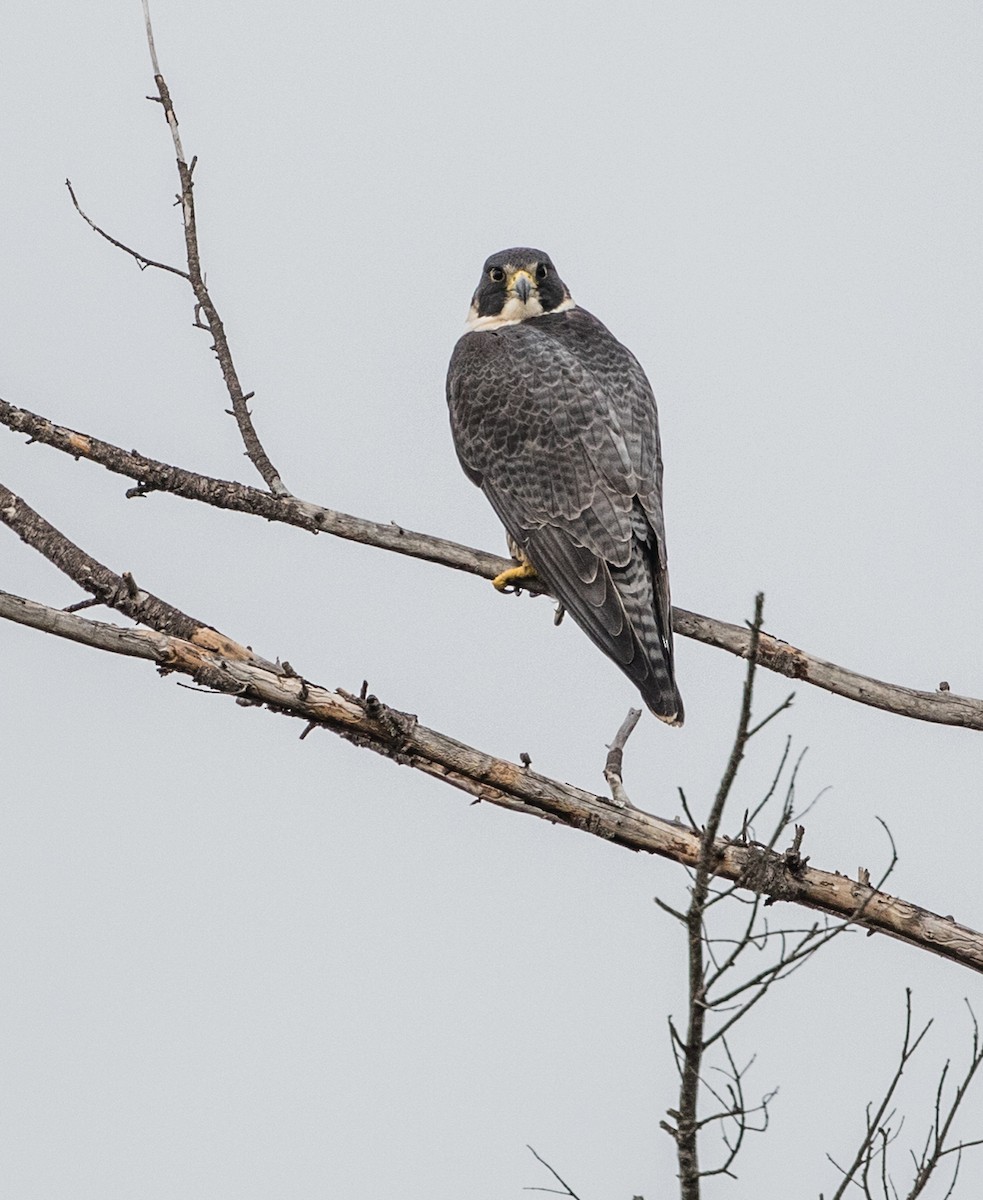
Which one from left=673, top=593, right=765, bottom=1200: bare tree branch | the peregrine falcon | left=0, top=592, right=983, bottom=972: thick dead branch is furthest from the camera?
the peregrine falcon

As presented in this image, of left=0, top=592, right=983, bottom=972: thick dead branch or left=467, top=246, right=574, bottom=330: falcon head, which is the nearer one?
left=0, top=592, right=983, bottom=972: thick dead branch

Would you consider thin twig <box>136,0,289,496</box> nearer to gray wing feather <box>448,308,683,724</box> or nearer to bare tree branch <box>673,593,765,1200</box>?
gray wing feather <box>448,308,683,724</box>

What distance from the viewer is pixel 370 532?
5605mm

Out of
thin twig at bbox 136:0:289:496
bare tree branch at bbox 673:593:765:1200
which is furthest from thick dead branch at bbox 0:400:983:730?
bare tree branch at bbox 673:593:765:1200

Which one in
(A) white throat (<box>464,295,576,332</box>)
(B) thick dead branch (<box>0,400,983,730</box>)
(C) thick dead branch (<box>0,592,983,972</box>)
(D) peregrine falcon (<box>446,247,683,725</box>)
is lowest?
(C) thick dead branch (<box>0,592,983,972</box>)

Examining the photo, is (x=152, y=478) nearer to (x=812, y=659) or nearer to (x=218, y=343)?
(x=218, y=343)

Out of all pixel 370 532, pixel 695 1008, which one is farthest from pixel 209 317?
pixel 695 1008

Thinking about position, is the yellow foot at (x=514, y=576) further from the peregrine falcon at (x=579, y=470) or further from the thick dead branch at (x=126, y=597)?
the thick dead branch at (x=126, y=597)

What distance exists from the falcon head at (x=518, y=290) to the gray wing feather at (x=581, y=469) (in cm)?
34

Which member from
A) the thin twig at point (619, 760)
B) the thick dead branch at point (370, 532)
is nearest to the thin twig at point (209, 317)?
the thick dead branch at point (370, 532)

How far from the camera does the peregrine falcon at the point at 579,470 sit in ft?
19.6

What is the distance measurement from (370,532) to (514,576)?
30.1 inches

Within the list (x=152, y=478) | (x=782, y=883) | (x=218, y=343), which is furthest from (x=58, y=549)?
(x=782, y=883)

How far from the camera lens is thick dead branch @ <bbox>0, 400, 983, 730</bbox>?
546cm
